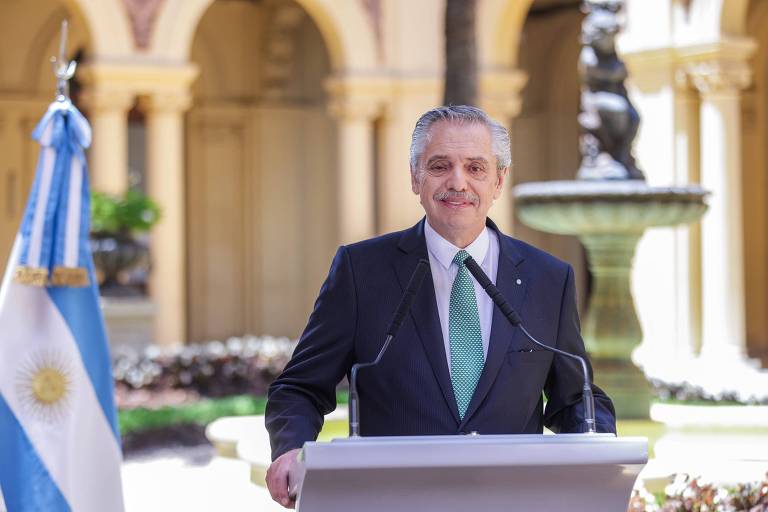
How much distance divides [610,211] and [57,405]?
3.34m

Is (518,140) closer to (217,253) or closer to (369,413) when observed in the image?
(217,253)

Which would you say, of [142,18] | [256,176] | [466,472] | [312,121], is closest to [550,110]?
[312,121]

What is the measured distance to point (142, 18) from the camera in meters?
15.1

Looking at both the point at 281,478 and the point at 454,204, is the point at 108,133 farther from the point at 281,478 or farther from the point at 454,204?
the point at 281,478

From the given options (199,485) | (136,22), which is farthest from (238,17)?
(199,485)

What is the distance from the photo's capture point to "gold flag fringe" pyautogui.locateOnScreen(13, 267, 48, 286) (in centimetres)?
588

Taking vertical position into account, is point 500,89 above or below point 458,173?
above

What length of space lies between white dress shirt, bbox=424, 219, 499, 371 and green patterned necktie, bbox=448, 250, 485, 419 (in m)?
0.01

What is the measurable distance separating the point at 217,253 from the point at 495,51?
→ 5.64 m

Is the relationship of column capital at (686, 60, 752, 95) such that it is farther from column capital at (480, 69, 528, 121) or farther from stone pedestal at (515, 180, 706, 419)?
stone pedestal at (515, 180, 706, 419)

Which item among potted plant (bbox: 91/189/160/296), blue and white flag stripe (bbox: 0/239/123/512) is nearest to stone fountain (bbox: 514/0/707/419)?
blue and white flag stripe (bbox: 0/239/123/512)

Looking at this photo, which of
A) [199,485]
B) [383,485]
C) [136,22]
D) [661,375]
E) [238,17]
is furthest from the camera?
[238,17]

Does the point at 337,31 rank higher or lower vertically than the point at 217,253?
higher

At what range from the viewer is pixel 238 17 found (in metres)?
19.5
